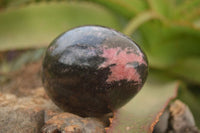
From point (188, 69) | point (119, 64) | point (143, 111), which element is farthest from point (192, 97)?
point (119, 64)

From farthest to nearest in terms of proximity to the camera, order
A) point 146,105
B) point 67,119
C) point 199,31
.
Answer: point 199,31
point 146,105
point 67,119

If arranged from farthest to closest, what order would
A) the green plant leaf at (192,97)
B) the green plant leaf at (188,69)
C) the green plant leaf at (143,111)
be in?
1. the green plant leaf at (188,69)
2. the green plant leaf at (192,97)
3. the green plant leaf at (143,111)

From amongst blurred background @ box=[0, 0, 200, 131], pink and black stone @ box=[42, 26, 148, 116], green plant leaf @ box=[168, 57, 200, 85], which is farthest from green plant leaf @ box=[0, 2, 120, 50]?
pink and black stone @ box=[42, 26, 148, 116]

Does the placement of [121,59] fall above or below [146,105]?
above

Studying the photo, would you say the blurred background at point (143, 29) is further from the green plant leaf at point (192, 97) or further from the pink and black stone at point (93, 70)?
the pink and black stone at point (93, 70)

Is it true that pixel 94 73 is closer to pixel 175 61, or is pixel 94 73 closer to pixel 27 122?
pixel 27 122

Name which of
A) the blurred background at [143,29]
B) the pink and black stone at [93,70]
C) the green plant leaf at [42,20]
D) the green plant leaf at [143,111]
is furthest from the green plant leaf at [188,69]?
the pink and black stone at [93,70]

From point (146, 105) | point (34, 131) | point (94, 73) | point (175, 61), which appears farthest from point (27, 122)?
point (175, 61)
